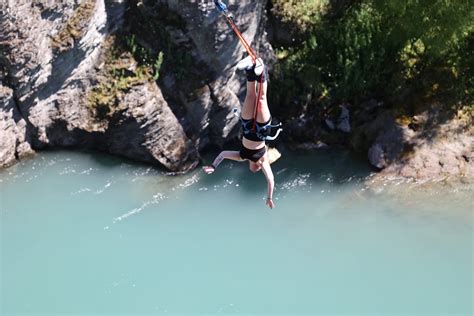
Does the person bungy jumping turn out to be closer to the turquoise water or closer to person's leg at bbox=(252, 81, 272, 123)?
person's leg at bbox=(252, 81, 272, 123)

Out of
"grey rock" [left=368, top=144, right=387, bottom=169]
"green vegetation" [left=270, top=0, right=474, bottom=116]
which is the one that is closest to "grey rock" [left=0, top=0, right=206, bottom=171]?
"green vegetation" [left=270, top=0, right=474, bottom=116]

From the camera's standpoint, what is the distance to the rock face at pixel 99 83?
1669 centimetres

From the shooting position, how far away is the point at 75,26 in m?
16.9

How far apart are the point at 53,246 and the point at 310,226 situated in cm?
637

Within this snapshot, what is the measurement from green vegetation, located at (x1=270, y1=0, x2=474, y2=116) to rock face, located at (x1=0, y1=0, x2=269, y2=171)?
1.57 m

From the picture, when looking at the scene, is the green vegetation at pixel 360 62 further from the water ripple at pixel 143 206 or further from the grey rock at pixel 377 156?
the water ripple at pixel 143 206

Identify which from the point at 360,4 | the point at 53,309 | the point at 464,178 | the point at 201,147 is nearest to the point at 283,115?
the point at 201,147

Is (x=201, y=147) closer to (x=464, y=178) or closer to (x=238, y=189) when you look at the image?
(x=238, y=189)

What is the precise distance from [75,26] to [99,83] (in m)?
1.67

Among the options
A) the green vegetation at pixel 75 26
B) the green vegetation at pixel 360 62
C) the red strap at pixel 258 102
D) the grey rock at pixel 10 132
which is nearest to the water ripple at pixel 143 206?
the grey rock at pixel 10 132

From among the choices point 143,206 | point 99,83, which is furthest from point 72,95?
point 143,206

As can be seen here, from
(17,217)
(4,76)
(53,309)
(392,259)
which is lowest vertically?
(392,259)

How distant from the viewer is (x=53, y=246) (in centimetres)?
1599

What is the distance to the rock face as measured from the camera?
1669 cm
